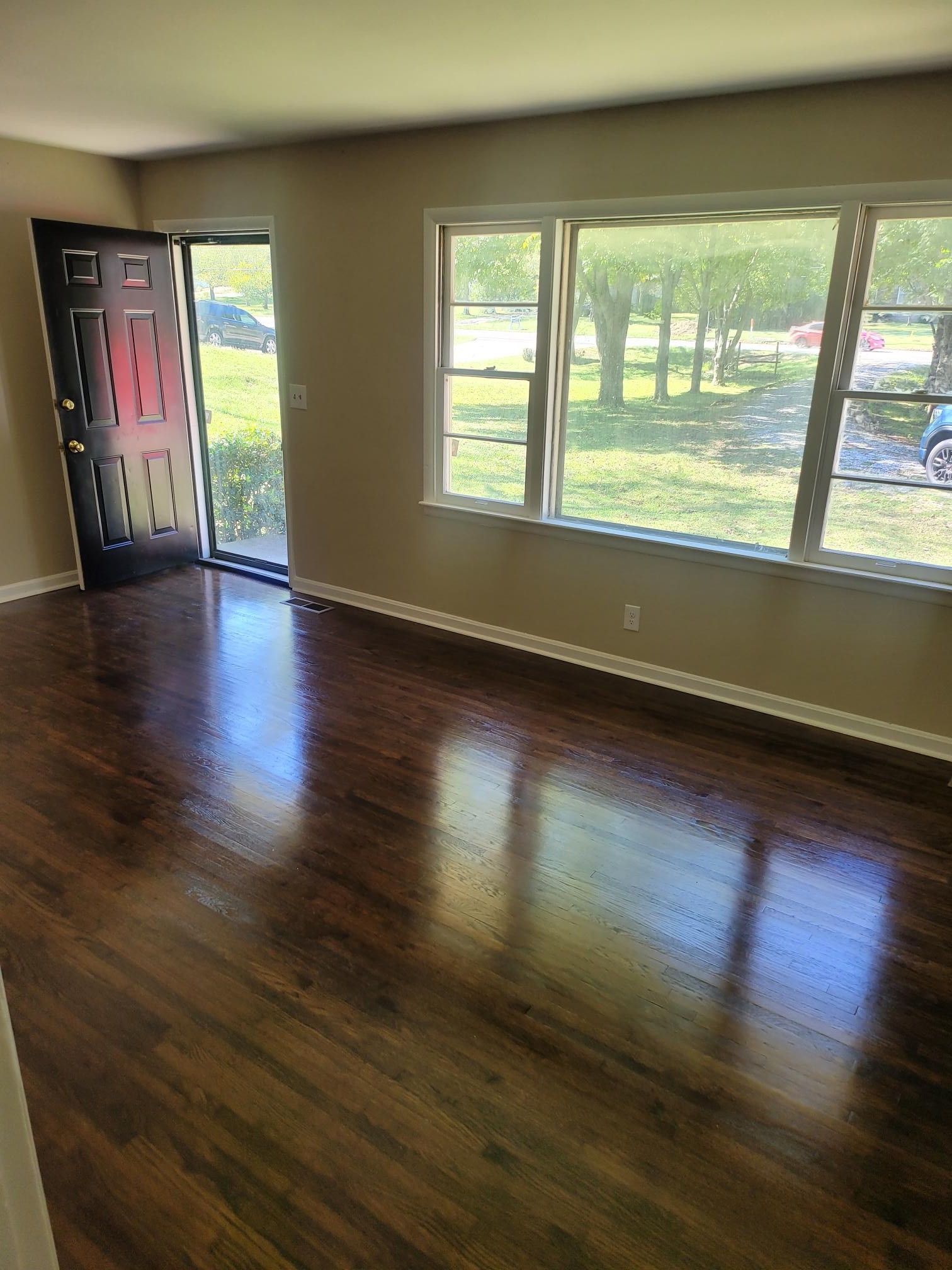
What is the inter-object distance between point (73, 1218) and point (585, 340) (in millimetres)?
3702

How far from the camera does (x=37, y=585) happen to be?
5129 millimetres

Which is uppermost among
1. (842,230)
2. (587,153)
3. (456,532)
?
(587,153)

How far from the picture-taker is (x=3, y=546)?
194 inches

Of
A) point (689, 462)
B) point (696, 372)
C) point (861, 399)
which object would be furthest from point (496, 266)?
point (861, 399)

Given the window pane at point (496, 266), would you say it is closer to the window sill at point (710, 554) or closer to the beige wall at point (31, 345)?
the window sill at point (710, 554)

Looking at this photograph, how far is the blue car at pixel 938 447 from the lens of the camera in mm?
3107

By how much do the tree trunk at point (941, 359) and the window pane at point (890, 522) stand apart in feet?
1.30

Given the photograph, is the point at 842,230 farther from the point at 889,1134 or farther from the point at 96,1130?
the point at 96,1130

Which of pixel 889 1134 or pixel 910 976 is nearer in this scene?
pixel 889 1134

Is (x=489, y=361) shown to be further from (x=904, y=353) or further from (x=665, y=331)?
(x=904, y=353)

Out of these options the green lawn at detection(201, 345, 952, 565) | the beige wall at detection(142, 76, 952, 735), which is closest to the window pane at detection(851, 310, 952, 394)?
the green lawn at detection(201, 345, 952, 565)

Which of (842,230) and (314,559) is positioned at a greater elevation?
(842,230)

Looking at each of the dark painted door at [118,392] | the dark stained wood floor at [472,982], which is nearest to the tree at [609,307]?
the dark stained wood floor at [472,982]

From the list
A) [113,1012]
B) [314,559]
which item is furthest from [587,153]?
[113,1012]
